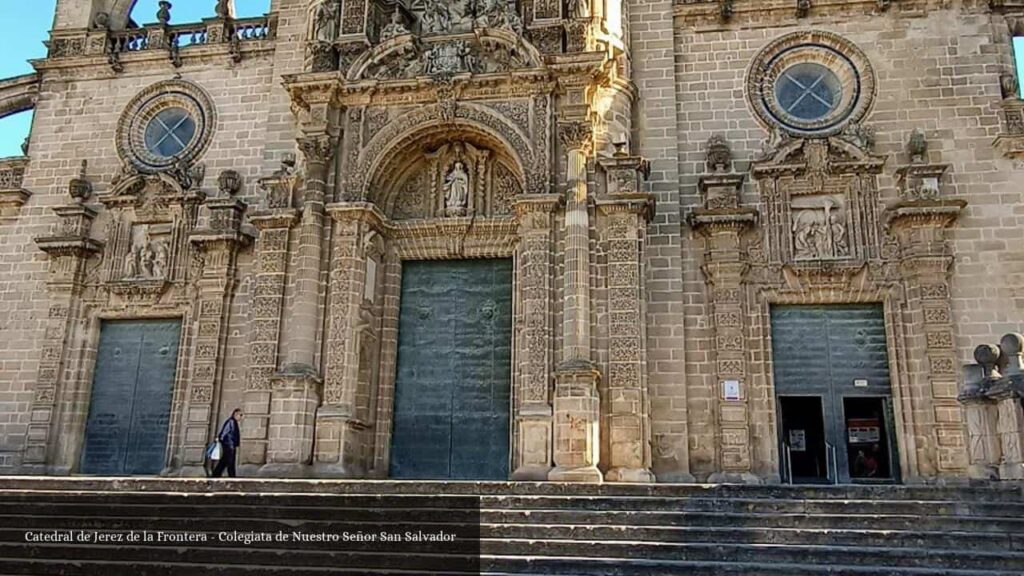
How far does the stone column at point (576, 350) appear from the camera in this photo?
43.0 ft

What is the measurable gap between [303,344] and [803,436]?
9110mm

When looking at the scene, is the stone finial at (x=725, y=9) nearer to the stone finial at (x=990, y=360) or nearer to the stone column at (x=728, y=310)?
the stone column at (x=728, y=310)

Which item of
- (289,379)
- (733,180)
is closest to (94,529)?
(289,379)

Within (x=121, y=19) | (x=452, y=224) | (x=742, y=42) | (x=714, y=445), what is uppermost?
(x=121, y=19)

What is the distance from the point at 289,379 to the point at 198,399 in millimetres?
2860

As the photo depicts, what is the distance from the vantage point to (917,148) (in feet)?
49.3

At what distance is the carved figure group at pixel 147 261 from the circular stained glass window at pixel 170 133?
2171mm

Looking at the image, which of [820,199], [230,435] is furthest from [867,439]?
[230,435]

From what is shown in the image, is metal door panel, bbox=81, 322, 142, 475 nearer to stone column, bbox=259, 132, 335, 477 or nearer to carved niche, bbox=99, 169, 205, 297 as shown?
carved niche, bbox=99, 169, 205, 297

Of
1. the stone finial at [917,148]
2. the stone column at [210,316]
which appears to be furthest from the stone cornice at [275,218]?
the stone finial at [917,148]

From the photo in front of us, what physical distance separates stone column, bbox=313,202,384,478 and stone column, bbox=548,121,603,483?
12.2 feet

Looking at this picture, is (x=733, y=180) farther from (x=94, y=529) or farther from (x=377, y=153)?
(x=94, y=529)

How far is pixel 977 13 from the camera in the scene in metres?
15.9

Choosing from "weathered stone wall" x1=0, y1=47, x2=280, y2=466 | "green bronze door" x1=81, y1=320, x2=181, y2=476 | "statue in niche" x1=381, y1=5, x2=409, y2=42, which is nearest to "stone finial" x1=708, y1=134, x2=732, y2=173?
"statue in niche" x1=381, y1=5, x2=409, y2=42
